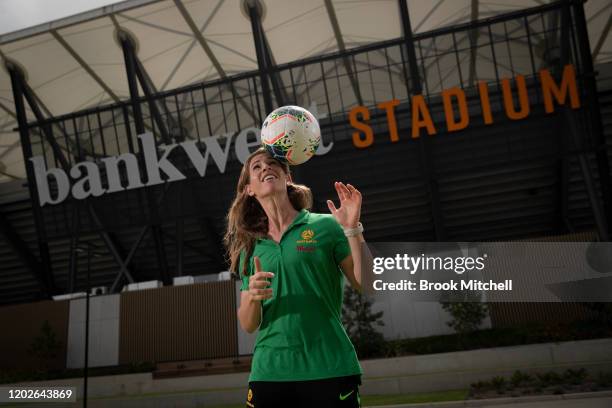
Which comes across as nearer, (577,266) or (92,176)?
(577,266)

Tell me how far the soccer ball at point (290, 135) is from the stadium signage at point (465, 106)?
24.9m

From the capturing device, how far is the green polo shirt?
2934 mm

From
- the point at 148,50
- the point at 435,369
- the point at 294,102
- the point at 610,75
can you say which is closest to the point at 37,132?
the point at 148,50

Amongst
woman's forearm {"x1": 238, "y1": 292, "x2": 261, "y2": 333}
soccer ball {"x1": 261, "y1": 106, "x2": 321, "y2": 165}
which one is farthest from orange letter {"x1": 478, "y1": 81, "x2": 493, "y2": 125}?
woman's forearm {"x1": 238, "y1": 292, "x2": 261, "y2": 333}

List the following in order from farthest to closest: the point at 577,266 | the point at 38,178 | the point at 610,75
Result: the point at 38,178, the point at 610,75, the point at 577,266

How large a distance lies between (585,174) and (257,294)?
1106 inches

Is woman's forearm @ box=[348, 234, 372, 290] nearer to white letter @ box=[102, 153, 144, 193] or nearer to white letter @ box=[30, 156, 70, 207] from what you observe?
white letter @ box=[102, 153, 144, 193]

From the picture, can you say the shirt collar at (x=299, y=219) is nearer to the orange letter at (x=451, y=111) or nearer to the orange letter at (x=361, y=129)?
the orange letter at (x=451, y=111)

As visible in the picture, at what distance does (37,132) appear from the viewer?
34031 millimetres

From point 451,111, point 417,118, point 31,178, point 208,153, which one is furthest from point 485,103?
point 31,178

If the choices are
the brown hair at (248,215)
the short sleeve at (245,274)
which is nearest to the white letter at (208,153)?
the brown hair at (248,215)

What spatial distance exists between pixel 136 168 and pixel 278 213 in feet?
97.4

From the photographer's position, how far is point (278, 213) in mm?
3324

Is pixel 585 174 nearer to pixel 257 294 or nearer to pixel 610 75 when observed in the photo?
pixel 610 75
